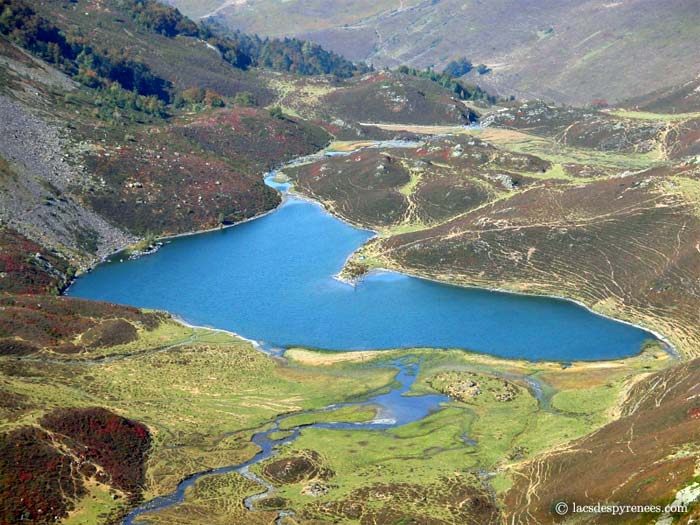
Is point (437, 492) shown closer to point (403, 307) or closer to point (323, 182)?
point (403, 307)

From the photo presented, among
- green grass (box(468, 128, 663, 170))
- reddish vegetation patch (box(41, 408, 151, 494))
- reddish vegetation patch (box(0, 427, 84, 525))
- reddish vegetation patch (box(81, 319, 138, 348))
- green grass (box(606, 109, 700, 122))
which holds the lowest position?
green grass (box(468, 128, 663, 170))

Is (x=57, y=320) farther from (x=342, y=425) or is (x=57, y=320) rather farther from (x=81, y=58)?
(x=81, y=58)

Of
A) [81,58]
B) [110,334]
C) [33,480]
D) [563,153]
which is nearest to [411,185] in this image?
[563,153]

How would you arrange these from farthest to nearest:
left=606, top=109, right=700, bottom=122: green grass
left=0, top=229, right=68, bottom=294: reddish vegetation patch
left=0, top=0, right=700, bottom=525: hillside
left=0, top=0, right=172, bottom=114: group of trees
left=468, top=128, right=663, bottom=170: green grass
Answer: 1. left=0, top=0, right=172, bottom=114: group of trees
2. left=606, top=109, right=700, bottom=122: green grass
3. left=468, top=128, right=663, bottom=170: green grass
4. left=0, top=229, right=68, bottom=294: reddish vegetation patch
5. left=0, top=0, right=700, bottom=525: hillside

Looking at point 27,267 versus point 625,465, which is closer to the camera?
point 625,465

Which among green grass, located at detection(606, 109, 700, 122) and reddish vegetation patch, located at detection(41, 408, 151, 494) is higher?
reddish vegetation patch, located at detection(41, 408, 151, 494)

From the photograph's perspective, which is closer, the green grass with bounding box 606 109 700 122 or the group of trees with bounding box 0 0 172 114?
the green grass with bounding box 606 109 700 122

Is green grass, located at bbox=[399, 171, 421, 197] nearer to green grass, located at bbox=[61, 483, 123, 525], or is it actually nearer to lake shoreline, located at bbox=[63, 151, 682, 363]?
lake shoreline, located at bbox=[63, 151, 682, 363]

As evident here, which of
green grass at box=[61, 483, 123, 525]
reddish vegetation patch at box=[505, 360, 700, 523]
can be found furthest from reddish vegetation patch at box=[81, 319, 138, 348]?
reddish vegetation patch at box=[505, 360, 700, 523]
